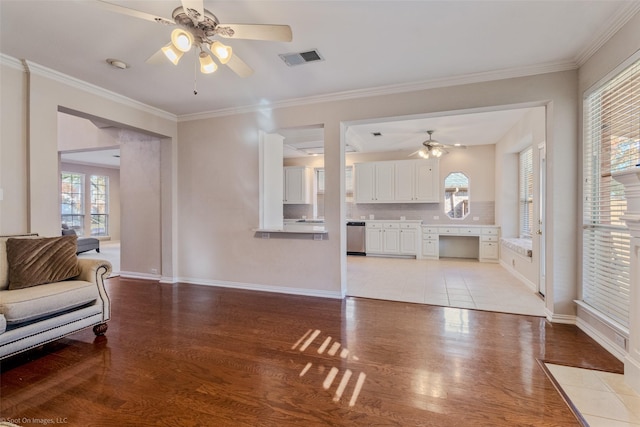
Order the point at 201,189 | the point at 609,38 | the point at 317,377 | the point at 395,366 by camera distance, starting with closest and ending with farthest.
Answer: the point at 317,377, the point at 395,366, the point at 609,38, the point at 201,189

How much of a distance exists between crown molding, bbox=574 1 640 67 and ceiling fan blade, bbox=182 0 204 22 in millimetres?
3034

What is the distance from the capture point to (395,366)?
2.26 meters

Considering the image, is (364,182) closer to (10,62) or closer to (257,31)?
(257,31)

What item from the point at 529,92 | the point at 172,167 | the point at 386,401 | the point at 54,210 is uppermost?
the point at 529,92

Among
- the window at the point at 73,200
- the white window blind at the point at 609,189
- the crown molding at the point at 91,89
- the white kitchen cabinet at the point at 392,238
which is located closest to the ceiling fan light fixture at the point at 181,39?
the crown molding at the point at 91,89

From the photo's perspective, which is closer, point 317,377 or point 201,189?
point 317,377

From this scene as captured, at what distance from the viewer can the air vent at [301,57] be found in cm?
286

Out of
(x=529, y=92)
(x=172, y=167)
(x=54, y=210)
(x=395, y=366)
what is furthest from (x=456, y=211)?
(x=54, y=210)

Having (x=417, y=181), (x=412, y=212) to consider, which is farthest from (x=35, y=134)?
(x=412, y=212)

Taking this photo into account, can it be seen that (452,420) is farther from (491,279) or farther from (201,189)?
(201,189)

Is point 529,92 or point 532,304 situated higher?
point 529,92

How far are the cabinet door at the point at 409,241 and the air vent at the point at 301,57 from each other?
5.00 meters

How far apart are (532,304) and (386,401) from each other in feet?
9.35

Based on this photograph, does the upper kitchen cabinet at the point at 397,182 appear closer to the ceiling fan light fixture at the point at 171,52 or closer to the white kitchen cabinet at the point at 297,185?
the white kitchen cabinet at the point at 297,185
